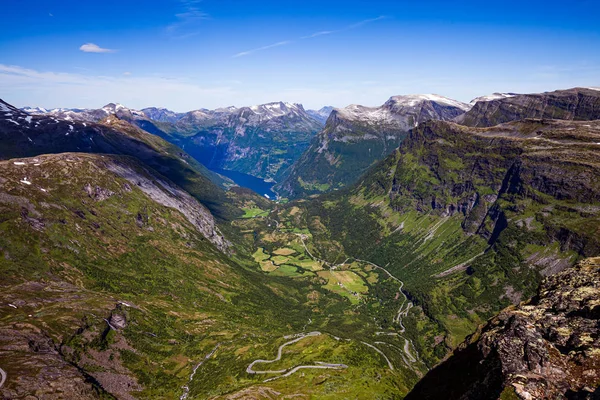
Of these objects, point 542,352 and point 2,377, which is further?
point 2,377

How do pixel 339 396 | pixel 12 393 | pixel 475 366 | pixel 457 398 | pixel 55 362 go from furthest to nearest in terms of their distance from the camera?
pixel 339 396
pixel 55 362
pixel 12 393
pixel 475 366
pixel 457 398

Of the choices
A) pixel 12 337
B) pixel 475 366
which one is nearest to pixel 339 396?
pixel 475 366

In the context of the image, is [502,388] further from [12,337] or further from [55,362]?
[12,337]

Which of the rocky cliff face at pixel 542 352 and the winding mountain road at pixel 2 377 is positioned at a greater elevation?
the rocky cliff face at pixel 542 352

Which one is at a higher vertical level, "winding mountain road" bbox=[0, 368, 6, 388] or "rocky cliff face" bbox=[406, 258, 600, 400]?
"rocky cliff face" bbox=[406, 258, 600, 400]

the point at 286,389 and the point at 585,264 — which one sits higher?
the point at 585,264

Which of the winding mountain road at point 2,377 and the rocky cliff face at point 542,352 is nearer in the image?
the rocky cliff face at point 542,352

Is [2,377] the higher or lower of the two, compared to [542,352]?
lower

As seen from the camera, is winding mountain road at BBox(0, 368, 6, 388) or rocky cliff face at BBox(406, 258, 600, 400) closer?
rocky cliff face at BBox(406, 258, 600, 400)
